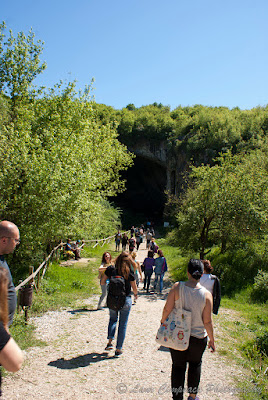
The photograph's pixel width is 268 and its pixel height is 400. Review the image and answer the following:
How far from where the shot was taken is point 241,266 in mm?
13000

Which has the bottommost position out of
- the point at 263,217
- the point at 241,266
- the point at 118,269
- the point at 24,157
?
the point at 241,266

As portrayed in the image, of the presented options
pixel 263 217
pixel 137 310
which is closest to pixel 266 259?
pixel 263 217

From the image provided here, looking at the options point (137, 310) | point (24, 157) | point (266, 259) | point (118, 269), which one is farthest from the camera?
→ point (266, 259)

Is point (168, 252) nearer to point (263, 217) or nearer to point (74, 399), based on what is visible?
point (263, 217)

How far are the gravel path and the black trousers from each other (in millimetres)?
788

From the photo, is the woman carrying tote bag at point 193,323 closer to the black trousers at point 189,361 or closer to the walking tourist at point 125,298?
the black trousers at point 189,361

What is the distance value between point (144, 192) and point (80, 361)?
142ft

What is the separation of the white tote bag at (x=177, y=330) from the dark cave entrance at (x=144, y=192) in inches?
1554

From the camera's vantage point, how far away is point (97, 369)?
4.98 m

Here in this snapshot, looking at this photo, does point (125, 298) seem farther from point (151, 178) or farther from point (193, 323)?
point (151, 178)

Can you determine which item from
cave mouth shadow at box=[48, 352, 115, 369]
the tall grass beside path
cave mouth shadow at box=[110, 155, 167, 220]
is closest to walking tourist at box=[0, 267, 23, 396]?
cave mouth shadow at box=[48, 352, 115, 369]

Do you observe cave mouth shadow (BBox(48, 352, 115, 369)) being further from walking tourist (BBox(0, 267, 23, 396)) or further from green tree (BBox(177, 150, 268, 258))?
green tree (BBox(177, 150, 268, 258))

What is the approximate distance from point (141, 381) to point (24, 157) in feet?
26.8

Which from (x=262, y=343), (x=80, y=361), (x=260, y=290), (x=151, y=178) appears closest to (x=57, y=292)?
(x=80, y=361)
